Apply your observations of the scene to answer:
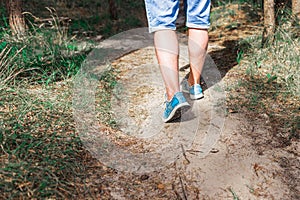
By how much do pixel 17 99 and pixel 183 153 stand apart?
1245 millimetres

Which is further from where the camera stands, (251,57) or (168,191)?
(251,57)

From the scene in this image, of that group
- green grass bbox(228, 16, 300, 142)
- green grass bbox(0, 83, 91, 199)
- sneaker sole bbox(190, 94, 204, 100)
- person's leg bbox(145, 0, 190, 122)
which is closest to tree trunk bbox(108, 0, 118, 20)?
green grass bbox(228, 16, 300, 142)

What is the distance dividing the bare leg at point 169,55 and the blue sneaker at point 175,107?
0.06 meters

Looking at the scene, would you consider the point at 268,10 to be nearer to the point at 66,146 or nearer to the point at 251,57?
the point at 251,57

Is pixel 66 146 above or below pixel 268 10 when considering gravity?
below

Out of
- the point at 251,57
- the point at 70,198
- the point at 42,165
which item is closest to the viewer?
the point at 70,198

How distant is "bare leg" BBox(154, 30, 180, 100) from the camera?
2557 millimetres

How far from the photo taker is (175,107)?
252 cm

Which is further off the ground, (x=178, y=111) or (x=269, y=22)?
(x=269, y=22)

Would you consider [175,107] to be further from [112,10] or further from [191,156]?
[112,10]

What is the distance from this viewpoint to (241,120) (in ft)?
8.91

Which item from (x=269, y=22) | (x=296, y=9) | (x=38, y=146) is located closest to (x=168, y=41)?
(x=38, y=146)

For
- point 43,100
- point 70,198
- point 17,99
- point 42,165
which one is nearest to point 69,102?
point 43,100

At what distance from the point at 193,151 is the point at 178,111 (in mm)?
318
